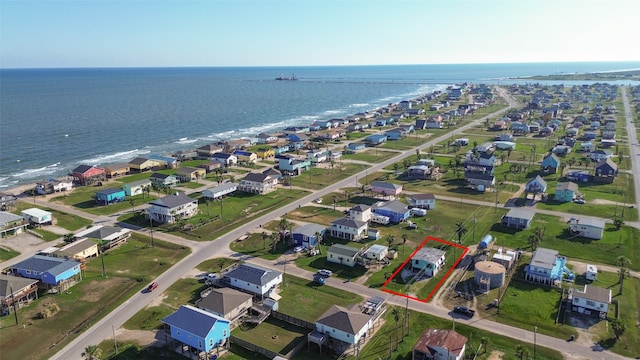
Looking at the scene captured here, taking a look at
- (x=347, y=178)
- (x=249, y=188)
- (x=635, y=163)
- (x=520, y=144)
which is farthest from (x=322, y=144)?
(x=635, y=163)

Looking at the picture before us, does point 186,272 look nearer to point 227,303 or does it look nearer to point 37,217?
point 227,303

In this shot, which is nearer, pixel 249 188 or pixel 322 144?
pixel 249 188

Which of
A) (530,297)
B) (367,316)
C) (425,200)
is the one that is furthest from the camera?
(425,200)

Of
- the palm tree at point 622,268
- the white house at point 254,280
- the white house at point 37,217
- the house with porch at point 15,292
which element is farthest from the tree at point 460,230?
the white house at point 37,217

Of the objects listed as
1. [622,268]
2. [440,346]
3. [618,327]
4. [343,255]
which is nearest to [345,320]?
[440,346]

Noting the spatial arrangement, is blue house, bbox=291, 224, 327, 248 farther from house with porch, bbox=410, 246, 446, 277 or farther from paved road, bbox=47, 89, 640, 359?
house with porch, bbox=410, 246, 446, 277

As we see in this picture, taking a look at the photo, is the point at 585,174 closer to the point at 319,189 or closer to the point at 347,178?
the point at 347,178
